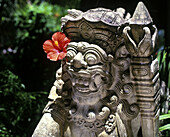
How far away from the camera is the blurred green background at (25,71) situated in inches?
121

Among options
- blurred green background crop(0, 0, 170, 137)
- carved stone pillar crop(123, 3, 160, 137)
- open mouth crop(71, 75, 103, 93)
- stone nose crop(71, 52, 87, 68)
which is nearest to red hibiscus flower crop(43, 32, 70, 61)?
stone nose crop(71, 52, 87, 68)

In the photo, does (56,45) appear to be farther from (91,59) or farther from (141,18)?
(141,18)

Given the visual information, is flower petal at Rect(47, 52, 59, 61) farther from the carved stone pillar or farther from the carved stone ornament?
the carved stone pillar

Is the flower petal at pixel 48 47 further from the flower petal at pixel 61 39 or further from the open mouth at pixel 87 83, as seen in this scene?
the open mouth at pixel 87 83

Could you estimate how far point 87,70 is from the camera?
1.64m

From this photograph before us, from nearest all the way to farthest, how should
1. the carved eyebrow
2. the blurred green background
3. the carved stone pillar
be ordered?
the carved stone pillar
the carved eyebrow
the blurred green background

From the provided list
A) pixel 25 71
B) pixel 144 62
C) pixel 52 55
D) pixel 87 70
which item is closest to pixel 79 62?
pixel 87 70

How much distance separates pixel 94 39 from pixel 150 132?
2.44ft

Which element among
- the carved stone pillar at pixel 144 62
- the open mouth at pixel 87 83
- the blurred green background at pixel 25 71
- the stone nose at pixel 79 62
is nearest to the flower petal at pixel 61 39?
the stone nose at pixel 79 62

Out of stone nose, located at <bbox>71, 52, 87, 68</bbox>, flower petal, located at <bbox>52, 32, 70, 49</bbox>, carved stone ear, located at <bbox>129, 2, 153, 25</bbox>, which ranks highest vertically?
carved stone ear, located at <bbox>129, 2, 153, 25</bbox>

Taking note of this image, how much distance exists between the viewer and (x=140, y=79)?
1.62m

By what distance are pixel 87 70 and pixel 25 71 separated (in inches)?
110

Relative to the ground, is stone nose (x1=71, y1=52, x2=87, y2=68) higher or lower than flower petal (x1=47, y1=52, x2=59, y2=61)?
lower

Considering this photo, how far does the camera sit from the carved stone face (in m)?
1.64
